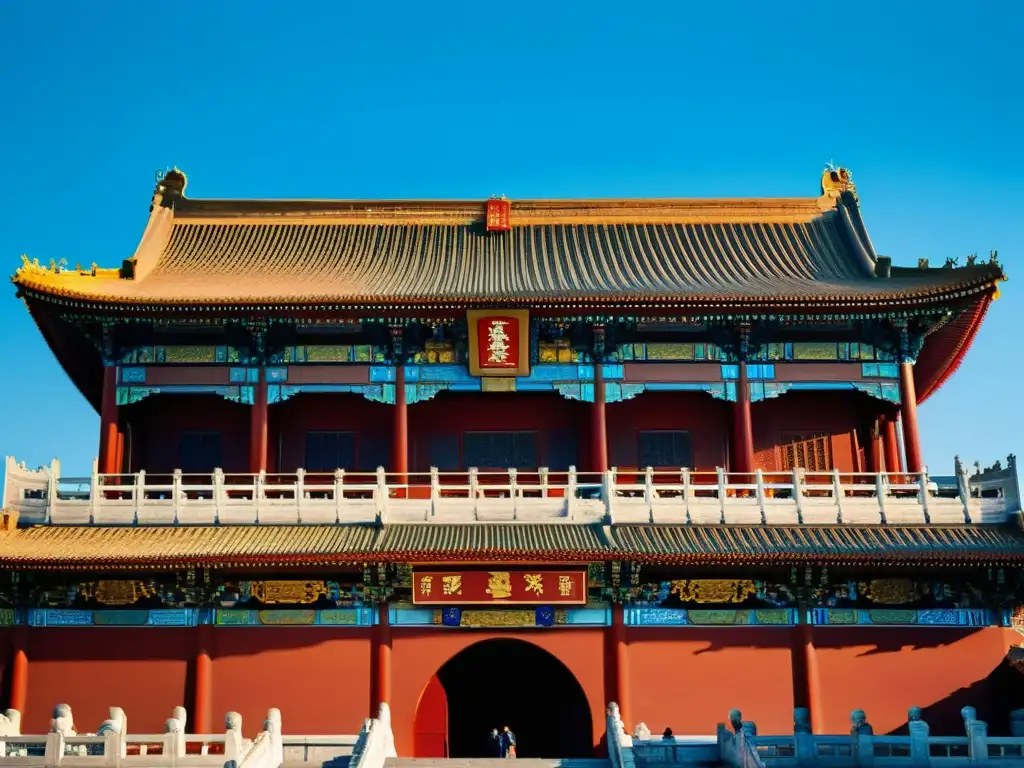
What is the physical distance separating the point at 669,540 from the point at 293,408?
27.9 feet

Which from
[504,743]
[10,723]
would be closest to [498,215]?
[504,743]

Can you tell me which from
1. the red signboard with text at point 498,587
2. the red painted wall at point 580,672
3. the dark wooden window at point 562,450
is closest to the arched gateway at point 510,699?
the red painted wall at point 580,672

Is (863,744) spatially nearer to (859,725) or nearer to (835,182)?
(859,725)

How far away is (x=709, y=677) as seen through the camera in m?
20.7

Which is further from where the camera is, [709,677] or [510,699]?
[510,699]

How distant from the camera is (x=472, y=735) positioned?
25.1 meters

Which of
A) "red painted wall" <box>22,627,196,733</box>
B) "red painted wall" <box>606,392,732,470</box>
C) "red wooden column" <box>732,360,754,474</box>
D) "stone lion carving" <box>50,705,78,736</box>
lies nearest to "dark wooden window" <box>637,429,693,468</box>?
"red painted wall" <box>606,392,732,470</box>

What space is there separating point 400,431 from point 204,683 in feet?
18.7

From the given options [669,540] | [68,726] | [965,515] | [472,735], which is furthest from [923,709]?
[68,726]

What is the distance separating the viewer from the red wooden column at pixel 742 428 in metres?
23.5

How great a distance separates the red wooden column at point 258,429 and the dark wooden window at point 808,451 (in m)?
Answer: 10.1

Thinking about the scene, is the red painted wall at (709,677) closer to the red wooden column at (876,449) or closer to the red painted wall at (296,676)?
the red painted wall at (296,676)

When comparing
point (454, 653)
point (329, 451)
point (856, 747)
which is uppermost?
point (329, 451)

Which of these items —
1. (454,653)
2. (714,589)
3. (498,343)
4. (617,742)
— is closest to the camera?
(617,742)
